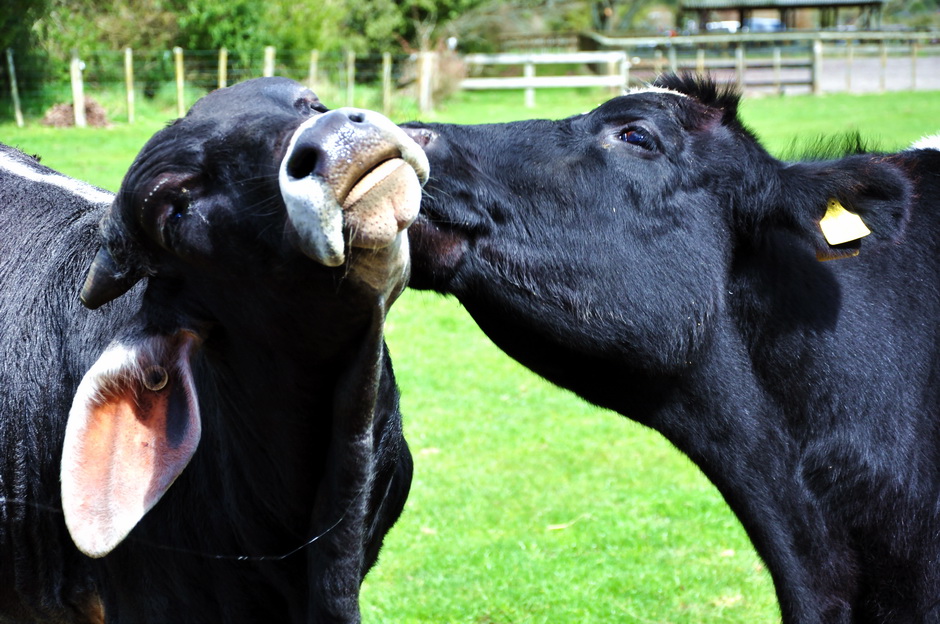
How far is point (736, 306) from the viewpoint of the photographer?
133 inches

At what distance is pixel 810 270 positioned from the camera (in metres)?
3.42

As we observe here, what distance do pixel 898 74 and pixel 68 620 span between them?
130 feet

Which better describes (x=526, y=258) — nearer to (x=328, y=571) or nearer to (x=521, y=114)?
(x=328, y=571)

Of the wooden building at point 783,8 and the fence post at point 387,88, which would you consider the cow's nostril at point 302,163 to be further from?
the wooden building at point 783,8

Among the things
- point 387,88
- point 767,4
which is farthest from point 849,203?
point 767,4

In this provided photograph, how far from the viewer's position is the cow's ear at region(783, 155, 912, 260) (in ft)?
10.3

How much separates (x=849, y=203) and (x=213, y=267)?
6.42 ft

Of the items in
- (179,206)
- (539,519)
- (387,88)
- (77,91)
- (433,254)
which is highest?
(179,206)

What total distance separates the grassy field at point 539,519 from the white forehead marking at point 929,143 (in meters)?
0.16

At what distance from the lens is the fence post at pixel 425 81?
2891 cm

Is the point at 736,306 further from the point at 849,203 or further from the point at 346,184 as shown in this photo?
the point at 346,184

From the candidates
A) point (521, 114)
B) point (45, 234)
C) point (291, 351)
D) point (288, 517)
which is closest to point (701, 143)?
point (291, 351)

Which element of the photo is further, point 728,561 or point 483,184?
point 728,561

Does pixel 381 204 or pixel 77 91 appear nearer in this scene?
pixel 381 204
